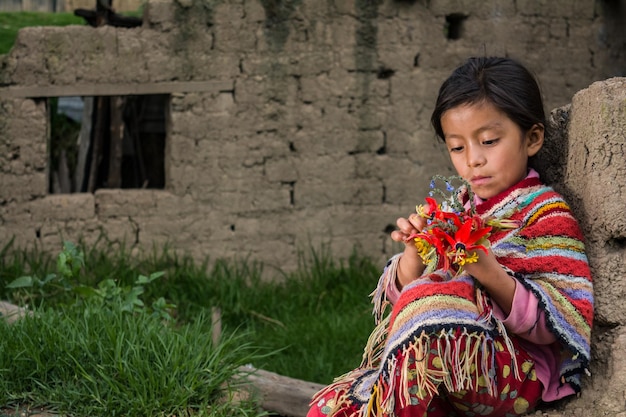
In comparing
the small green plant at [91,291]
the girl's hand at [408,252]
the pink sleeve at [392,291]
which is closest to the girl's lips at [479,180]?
the girl's hand at [408,252]

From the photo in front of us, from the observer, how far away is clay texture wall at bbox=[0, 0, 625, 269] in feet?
22.1

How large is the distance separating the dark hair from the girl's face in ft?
0.07

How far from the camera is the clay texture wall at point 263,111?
6723 mm

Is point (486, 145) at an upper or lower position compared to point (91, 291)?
upper

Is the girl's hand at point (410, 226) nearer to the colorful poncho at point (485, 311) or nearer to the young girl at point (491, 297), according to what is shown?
the young girl at point (491, 297)

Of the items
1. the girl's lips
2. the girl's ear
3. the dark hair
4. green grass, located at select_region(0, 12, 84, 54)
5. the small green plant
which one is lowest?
the small green plant

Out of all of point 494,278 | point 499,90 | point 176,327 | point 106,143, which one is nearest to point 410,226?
point 494,278

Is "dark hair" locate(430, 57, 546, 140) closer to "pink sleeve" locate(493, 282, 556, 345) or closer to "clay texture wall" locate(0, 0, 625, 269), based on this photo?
"pink sleeve" locate(493, 282, 556, 345)

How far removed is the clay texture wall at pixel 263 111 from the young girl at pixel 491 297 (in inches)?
157

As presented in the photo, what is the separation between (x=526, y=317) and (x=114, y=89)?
186 inches

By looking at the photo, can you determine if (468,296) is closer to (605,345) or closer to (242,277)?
(605,345)

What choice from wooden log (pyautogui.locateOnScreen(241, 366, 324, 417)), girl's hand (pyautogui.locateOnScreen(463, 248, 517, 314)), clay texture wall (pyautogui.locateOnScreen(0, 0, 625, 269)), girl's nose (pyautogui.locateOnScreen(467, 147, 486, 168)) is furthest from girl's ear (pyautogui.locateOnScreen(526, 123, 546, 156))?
clay texture wall (pyautogui.locateOnScreen(0, 0, 625, 269))

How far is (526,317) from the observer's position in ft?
8.57

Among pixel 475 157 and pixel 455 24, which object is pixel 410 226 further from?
pixel 455 24
